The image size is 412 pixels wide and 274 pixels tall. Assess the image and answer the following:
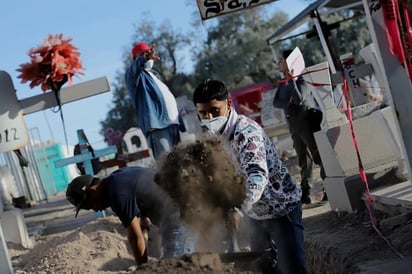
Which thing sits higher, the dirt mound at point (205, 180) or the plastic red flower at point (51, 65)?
the plastic red flower at point (51, 65)

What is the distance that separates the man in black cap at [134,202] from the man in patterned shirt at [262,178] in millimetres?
699

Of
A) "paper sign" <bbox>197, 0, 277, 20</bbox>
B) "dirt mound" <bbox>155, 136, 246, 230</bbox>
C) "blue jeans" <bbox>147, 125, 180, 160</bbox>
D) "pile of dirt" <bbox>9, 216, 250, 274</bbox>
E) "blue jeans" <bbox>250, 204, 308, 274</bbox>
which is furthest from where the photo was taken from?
"blue jeans" <bbox>147, 125, 180, 160</bbox>

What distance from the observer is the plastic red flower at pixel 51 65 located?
850cm

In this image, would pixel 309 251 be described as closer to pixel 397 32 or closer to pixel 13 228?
pixel 397 32

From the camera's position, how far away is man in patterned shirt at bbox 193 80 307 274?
3568 millimetres

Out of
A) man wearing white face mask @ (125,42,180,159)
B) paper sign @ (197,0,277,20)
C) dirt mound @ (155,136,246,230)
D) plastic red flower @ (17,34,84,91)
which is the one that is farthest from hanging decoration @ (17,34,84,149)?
dirt mound @ (155,136,246,230)

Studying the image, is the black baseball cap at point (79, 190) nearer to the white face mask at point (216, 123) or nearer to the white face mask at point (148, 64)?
the white face mask at point (216, 123)

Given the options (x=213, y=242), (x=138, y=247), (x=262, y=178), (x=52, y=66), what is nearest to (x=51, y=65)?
(x=52, y=66)

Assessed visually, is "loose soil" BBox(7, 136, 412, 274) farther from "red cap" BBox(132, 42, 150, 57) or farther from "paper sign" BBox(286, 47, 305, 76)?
"red cap" BBox(132, 42, 150, 57)

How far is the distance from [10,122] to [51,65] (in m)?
0.94

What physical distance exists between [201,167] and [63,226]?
934 centimetres

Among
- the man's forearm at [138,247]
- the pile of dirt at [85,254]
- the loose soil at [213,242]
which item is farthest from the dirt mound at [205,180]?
the pile of dirt at [85,254]

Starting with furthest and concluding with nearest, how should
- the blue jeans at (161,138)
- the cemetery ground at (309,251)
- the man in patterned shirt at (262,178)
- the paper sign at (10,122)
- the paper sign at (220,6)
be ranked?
the paper sign at (10,122) < the blue jeans at (161,138) < the paper sign at (220,6) < the man in patterned shirt at (262,178) < the cemetery ground at (309,251)

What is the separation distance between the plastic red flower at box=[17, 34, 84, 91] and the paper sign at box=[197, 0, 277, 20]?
3.80 m
